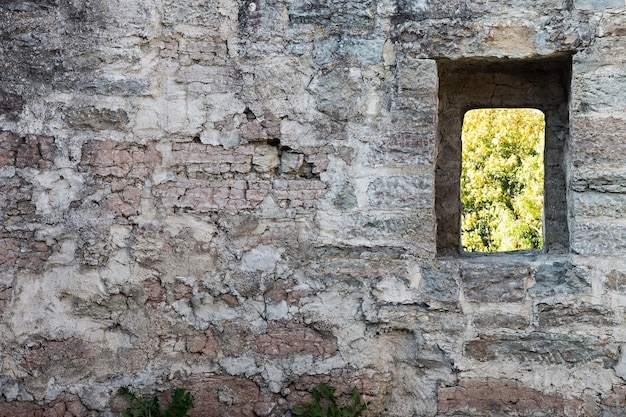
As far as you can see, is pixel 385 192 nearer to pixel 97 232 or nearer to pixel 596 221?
pixel 596 221

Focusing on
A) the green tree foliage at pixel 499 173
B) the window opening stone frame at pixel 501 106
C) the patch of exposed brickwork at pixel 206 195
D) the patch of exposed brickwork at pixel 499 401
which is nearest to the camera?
the patch of exposed brickwork at pixel 499 401

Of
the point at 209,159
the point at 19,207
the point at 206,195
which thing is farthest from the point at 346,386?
the point at 19,207

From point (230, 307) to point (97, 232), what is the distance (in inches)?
28.1

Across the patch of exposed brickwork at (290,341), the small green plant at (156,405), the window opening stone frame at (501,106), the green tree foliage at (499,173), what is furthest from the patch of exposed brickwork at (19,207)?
the green tree foliage at (499,173)

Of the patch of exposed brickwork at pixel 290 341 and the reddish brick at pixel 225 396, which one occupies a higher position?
the patch of exposed brickwork at pixel 290 341

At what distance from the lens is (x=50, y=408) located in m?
3.70

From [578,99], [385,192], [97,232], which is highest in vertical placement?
[578,99]

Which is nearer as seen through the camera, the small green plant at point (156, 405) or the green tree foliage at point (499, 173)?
the small green plant at point (156, 405)

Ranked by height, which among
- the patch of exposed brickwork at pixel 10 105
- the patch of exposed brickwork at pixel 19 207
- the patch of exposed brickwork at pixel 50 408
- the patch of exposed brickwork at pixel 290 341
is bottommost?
the patch of exposed brickwork at pixel 50 408

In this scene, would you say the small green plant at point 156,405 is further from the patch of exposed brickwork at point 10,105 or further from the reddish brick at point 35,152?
the patch of exposed brickwork at point 10,105

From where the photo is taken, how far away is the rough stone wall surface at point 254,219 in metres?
3.67

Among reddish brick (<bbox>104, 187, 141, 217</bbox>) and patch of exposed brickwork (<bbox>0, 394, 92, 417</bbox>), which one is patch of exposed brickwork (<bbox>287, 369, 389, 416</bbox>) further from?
reddish brick (<bbox>104, 187, 141, 217</bbox>)

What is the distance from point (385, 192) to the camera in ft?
12.1

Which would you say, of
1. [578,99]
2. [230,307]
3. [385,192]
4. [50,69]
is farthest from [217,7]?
[578,99]
